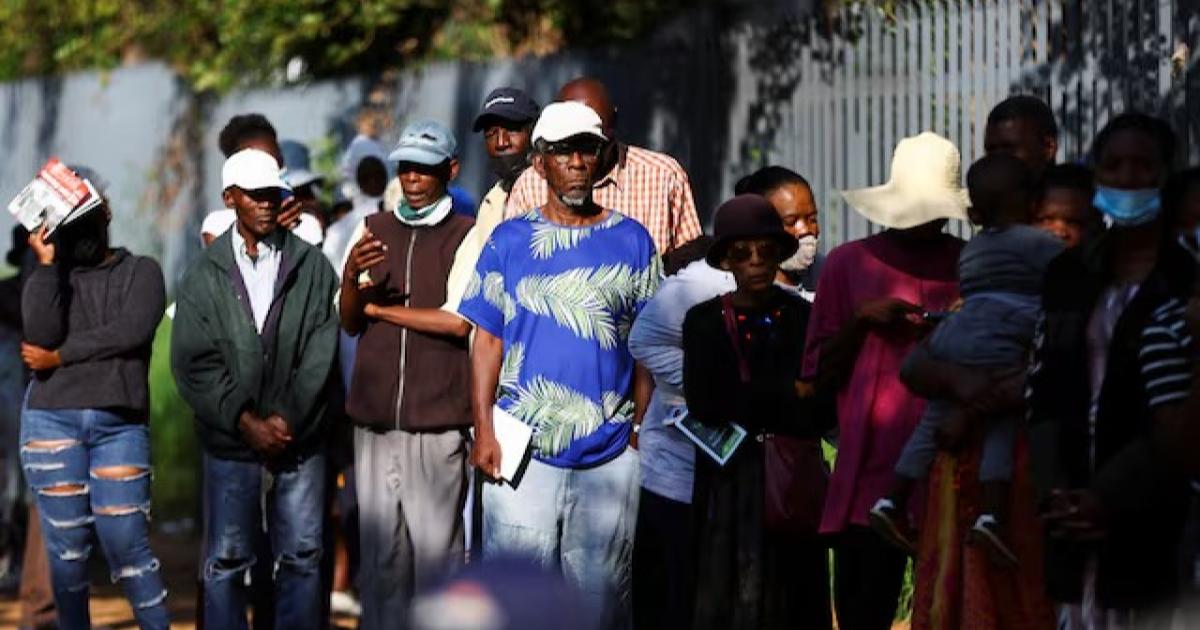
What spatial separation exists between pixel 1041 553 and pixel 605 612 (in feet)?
6.15

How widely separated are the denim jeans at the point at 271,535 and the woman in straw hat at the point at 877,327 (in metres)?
2.63

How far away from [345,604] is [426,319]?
141 inches

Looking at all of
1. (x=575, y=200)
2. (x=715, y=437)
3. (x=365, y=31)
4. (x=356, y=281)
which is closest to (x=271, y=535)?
(x=356, y=281)

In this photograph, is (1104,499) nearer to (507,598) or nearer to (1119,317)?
(1119,317)

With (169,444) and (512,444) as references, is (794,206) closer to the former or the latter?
(512,444)

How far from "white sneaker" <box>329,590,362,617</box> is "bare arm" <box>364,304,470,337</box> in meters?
3.31

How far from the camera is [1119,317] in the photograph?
649cm

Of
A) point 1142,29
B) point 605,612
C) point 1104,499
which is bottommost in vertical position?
point 605,612

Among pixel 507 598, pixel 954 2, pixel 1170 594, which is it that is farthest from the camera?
pixel 954 2

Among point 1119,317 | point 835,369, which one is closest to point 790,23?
point 835,369

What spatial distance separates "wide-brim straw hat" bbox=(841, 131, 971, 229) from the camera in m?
8.62

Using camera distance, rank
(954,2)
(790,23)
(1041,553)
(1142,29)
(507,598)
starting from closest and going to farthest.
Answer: (507,598) < (1041,553) < (1142,29) < (954,2) < (790,23)

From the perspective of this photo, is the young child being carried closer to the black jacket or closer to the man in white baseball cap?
the black jacket

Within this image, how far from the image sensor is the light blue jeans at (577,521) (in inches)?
348
